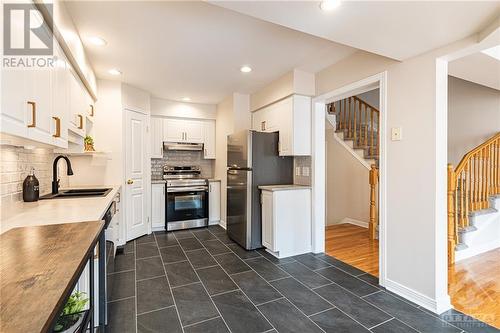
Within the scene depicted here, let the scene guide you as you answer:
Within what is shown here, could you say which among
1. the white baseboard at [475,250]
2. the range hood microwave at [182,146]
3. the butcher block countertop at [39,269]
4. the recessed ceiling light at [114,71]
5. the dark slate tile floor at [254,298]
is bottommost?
the dark slate tile floor at [254,298]

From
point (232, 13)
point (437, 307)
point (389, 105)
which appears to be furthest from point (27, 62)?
point (437, 307)

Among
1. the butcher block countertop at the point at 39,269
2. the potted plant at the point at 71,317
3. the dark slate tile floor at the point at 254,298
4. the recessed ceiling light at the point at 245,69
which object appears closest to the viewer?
the butcher block countertop at the point at 39,269

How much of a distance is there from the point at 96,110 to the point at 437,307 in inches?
177

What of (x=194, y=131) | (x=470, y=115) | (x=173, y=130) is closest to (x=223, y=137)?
(x=194, y=131)

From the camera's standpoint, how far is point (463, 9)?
1488 mm

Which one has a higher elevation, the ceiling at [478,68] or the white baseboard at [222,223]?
the ceiling at [478,68]

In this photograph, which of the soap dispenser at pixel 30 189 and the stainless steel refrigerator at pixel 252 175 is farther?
the stainless steel refrigerator at pixel 252 175

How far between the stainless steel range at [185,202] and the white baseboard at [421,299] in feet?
10.6

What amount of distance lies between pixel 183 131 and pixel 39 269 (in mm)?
4165

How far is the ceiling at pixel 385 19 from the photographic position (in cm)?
146

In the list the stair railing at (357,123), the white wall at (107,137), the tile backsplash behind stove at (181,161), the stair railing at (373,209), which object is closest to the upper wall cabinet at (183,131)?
the tile backsplash behind stove at (181,161)

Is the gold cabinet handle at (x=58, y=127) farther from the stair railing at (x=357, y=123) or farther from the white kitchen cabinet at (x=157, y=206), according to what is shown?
the stair railing at (x=357, y=123)

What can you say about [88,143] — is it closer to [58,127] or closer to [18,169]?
[18,169]

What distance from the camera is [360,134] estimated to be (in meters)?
4.80
